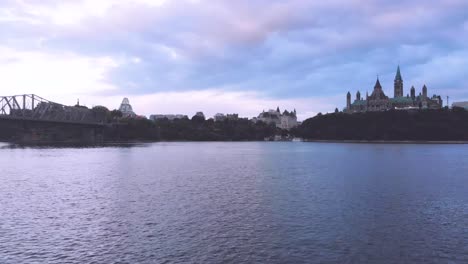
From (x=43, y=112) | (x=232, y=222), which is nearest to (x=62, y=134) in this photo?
(x=43, y=112)

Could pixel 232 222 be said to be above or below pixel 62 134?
below

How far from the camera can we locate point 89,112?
19050 cm

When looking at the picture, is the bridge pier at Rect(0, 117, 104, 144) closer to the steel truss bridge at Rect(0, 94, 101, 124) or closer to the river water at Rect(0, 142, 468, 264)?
the steel truss bridge at Rect(0, 94, 101, 124)

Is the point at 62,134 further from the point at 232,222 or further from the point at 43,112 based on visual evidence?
the point at 232,222

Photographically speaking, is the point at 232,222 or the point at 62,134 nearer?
the point at 232,222

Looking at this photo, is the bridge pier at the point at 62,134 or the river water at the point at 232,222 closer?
the river water at the point at 232,222

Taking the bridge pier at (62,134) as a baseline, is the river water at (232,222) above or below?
below

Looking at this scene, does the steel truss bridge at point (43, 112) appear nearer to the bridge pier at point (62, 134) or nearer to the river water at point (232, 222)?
the bridge pier at point (62, 134)

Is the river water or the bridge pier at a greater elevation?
the bridge pier

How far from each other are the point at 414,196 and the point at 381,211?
25.2 feet

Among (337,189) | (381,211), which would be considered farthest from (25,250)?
(337,189)

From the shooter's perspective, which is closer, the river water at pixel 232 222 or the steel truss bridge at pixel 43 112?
the river water at pixel 232 222

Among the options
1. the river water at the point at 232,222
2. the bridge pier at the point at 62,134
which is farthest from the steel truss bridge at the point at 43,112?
the river water at the point at 232,222

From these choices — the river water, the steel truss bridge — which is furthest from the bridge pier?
the river water
